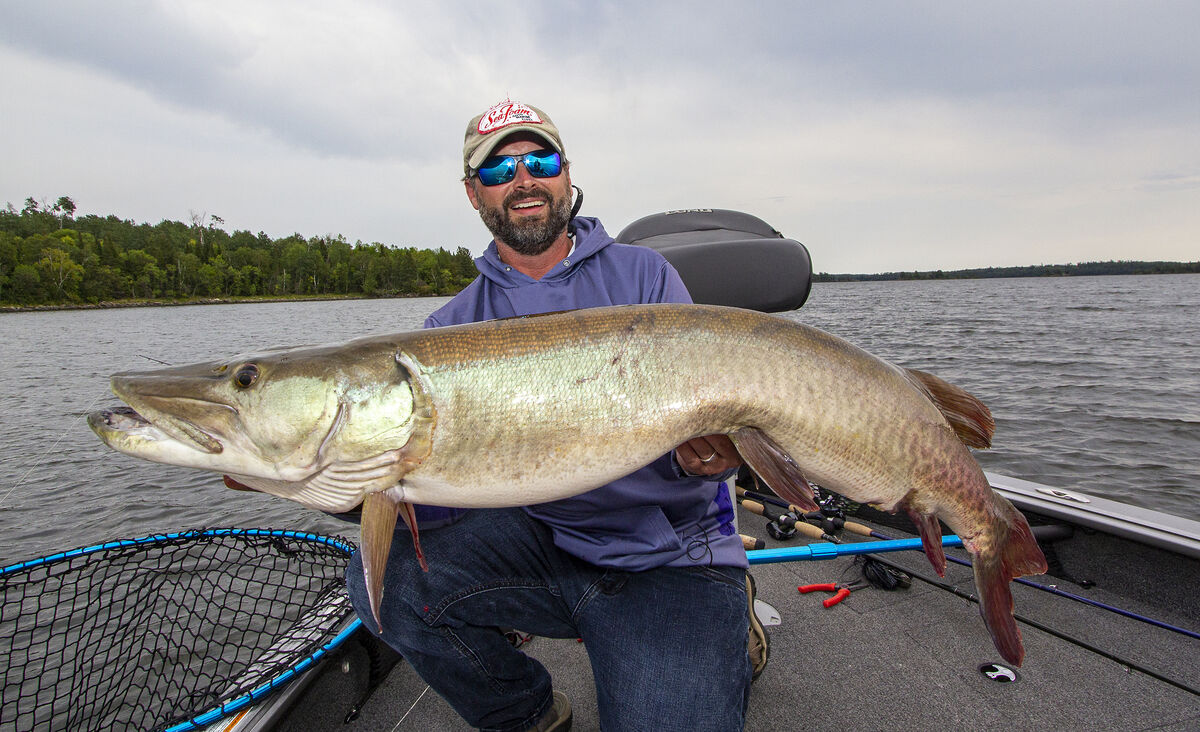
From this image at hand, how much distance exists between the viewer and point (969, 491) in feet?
6.75

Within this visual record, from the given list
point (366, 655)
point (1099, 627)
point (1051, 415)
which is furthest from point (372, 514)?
point (1051, 415)

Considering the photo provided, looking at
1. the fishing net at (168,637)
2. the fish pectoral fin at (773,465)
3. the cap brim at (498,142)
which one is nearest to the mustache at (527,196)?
the cap brim at (498,142)

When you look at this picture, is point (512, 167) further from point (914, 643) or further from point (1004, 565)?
point (914, 643)

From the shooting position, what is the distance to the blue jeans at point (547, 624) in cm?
202

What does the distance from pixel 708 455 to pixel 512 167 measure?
73.4 inches

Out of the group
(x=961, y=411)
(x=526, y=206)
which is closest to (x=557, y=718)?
(x=961, y=411)

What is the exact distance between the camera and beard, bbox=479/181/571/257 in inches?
122

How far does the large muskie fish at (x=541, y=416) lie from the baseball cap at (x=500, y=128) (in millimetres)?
1495

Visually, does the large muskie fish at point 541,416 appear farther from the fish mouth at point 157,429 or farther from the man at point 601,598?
the man at point 601,598

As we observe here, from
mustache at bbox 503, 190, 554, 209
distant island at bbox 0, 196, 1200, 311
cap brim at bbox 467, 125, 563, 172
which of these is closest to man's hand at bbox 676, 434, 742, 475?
mustache at bbox 503, 190, 554, 209

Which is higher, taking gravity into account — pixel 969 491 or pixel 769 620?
pixel 969 491

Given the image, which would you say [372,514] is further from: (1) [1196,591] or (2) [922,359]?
(2) [922,359]

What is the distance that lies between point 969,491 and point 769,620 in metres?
1.43

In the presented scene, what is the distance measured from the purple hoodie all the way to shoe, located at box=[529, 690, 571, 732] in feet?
2.33
